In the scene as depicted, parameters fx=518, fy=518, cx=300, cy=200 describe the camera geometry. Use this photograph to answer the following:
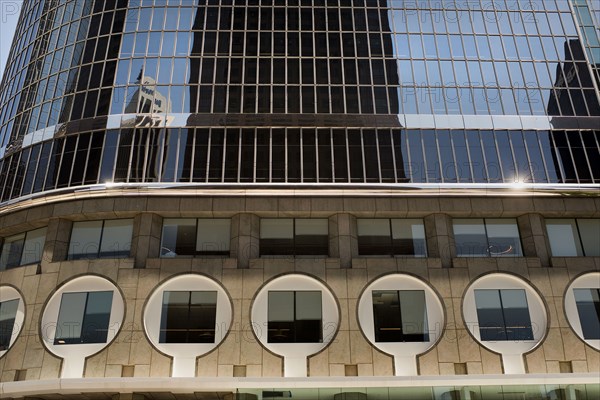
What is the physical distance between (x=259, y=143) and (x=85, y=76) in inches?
501

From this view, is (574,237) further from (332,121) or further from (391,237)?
(332,121)

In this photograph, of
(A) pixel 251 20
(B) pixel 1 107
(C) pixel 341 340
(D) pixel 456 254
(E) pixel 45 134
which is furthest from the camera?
(B) pixel 1 107

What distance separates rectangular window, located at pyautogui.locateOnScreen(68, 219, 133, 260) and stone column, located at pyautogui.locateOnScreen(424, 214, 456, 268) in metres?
17.5

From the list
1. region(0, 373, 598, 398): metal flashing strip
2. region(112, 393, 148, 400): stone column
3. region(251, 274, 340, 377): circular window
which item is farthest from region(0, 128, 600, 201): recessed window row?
region(112, 393, 148, 400): stone column

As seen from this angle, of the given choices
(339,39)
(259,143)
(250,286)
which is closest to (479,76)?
(339,39)

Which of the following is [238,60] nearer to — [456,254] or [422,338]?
[456,254]

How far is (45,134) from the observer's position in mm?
33094

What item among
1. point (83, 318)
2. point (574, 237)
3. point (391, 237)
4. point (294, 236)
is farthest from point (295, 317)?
point (574, 237)

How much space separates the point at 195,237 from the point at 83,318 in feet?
24.4

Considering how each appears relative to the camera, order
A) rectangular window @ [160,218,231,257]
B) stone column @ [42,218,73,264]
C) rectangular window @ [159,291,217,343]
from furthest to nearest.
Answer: rectangular window @ [160,218,231,257] → stone column @ [42,218,73,264] → rectangular window @ [159,291,217,343]

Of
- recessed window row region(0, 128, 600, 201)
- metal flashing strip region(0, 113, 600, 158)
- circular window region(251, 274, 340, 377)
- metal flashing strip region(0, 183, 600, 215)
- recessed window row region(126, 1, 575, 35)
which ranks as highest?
recessed window row region(126, 1, 575, 35)

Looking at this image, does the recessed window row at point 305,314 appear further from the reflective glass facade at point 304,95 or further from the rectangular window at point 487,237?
the reflective glass facade at point 304,95

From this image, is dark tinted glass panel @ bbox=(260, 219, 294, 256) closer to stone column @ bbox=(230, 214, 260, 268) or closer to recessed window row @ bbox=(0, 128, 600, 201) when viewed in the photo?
stone column @ bbox=(230, 214, 260, 268)

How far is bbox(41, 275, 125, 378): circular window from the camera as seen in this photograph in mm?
27312
